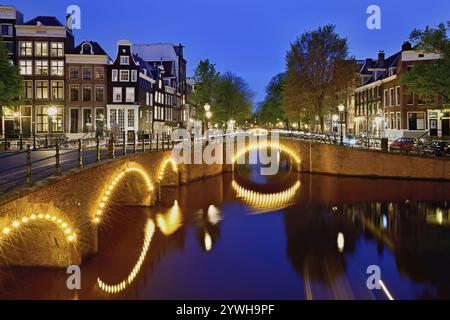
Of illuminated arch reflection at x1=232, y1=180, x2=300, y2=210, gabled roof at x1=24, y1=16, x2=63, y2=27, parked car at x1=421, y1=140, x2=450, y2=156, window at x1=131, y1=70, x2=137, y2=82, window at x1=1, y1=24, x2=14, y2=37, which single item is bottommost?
illuminated arch reflection at x1=232, y1=180, x2=300, y2=210

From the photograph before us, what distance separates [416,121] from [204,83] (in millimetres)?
21276

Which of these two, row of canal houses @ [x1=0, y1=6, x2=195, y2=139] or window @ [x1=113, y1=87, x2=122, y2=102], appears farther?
window @ [x1=113, y1=87, x2=122, y2=102]

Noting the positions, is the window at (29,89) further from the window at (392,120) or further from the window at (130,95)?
the window at (392,120)

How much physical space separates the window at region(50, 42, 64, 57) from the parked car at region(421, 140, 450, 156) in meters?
31.5

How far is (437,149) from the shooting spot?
3191 centimetres

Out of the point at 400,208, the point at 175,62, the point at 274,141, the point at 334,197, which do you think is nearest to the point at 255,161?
the point at 274,141

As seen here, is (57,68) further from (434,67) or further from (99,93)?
(434,67)

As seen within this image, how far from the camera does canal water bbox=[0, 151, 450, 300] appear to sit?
1321 cm

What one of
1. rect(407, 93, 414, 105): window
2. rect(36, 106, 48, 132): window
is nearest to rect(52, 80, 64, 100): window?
rect(36, 106, 48, 132): window

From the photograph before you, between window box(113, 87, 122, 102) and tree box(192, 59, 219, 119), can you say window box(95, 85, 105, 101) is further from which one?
tree box(192, 59, 219, 119)

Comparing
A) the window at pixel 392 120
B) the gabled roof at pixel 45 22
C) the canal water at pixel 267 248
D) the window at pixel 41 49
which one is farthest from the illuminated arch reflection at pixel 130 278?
the window at pixel 392 120

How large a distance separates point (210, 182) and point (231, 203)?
647 centimetres

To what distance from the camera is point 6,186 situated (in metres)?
10.8

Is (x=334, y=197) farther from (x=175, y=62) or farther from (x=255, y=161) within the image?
(x=175, y=62)
